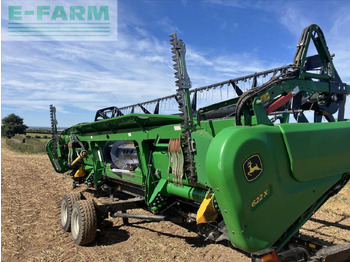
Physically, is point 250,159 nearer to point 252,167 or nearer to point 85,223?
point 252,167

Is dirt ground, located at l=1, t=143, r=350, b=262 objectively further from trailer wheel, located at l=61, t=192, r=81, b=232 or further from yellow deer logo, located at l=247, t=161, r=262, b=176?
yellow deer logo, located at l=247, t=161, r=262, b=176

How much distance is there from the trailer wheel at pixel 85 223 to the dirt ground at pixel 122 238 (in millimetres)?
125

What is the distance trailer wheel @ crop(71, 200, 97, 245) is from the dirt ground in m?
0.12

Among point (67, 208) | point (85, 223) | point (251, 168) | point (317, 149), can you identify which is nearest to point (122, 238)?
point (85, 223)

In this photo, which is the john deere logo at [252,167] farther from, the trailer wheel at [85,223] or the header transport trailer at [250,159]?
the trailer wheel at [85,223]

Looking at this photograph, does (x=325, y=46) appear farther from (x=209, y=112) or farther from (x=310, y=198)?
(x=310, y=198)

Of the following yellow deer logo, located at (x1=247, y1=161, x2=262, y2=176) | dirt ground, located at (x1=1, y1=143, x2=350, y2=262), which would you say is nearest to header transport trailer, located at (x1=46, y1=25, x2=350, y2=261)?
yellow deer logo, located at (x1=247, y1=161, x2=262, y2=176)

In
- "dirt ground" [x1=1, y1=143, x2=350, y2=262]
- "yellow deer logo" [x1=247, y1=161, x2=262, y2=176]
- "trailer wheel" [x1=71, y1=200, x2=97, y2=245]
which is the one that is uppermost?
"yellow deer logo" [x1=247, y1=161, x2=262, y2=176]

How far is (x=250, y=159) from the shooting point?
220 centimetres

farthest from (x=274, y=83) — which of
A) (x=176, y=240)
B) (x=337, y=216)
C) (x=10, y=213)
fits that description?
(x=10, y=213)

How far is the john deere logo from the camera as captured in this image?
2.18 m

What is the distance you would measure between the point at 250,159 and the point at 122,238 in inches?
120

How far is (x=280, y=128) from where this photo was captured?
242cm

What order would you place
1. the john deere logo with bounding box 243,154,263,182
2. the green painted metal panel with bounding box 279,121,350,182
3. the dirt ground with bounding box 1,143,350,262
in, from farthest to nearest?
1. the dirt ground with bounding box 1,143,350,262
2. the green painted metal panel with bounding box 279,121,350,182
3. the john deere logo with bounding box 243,154,263,182
